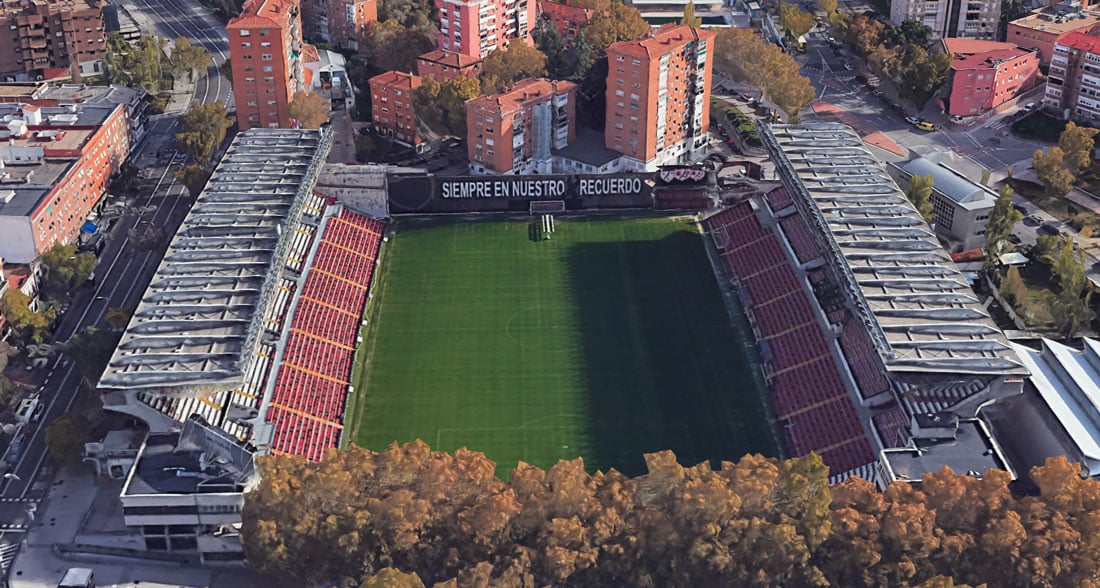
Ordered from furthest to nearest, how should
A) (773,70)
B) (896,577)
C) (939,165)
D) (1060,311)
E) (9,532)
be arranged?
1. (773,70)
2. (939,165)
3. (1060,311)
4. (9,532)
5. (896,577)

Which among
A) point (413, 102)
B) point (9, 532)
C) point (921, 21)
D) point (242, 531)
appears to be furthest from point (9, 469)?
point (921, 21)

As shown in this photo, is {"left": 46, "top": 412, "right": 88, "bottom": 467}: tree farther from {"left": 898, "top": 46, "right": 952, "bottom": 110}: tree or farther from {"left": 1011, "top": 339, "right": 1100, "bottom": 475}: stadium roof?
{"left": 898, "top": 46, "right": 952, "bottom": 110}: tree

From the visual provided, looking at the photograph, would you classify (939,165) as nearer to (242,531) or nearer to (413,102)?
(413,102)

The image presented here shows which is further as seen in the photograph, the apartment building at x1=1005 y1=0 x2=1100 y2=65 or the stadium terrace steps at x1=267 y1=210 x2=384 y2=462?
the apartment building at x1=1005 y1=0 x2=1100 y2=65

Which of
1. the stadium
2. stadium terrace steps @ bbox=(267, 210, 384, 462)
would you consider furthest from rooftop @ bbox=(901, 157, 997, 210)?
stadium terrace steps @ bbox=(267, 210, 384, 462)

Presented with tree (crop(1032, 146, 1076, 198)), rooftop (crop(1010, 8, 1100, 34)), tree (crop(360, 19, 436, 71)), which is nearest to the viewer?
tree (crop(1032, 146, 1076, 198))

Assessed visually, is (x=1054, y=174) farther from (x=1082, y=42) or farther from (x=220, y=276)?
(x=220, y=276)

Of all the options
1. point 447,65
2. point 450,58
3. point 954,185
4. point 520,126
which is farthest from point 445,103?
point 954,185
